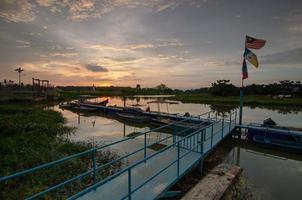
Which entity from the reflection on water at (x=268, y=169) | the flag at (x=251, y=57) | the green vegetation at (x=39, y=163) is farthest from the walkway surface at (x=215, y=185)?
the flag at (x=251, y=57)

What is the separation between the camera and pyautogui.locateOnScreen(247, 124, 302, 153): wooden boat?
1123cm

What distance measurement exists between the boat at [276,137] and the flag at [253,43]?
5551 mm

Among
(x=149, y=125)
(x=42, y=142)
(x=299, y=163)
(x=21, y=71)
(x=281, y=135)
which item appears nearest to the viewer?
(x=299, y=163)

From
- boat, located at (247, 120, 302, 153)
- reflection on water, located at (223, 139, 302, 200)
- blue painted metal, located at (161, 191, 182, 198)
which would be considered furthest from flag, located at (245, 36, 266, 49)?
blue painted metal, located at (161, 191, 182, 198)

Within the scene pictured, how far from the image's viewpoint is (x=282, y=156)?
10570 millimetres

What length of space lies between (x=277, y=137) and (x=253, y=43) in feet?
21.0

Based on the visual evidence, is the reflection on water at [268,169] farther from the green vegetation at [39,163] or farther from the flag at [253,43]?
the flag at [253,43]

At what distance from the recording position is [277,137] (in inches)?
483

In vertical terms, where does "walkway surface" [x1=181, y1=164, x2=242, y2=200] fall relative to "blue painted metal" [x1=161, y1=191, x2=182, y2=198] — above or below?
above

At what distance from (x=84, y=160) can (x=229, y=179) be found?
614 centimetres

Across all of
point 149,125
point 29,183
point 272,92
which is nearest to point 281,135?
point 149,125

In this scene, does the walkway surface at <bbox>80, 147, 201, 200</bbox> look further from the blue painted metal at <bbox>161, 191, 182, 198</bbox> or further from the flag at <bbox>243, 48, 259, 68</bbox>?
the flag at <bbox>243, 48, 259, 68</bbox>

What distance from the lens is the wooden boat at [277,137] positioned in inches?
442

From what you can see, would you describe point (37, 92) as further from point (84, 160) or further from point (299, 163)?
point (299, 163)
